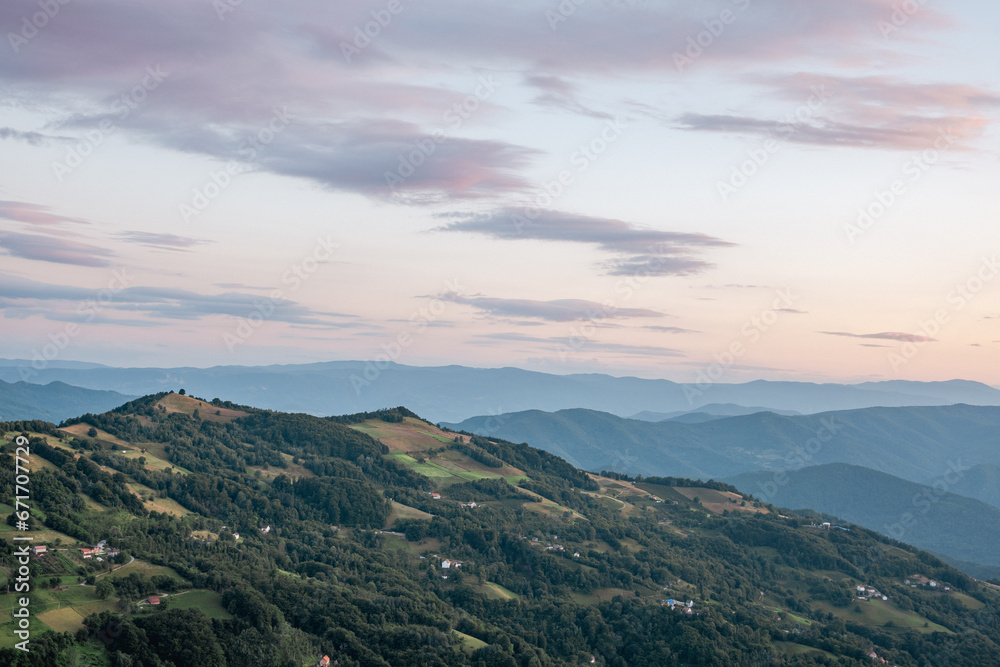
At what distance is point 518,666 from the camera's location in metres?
93.4

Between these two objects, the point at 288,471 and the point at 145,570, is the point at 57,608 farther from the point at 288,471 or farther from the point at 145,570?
the point at 288,471

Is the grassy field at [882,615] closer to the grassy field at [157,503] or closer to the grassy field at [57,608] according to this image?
the grassy field at [157,503]

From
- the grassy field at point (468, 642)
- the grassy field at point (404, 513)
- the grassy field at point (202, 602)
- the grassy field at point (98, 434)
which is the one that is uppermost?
the grassy field at point (98, 434)

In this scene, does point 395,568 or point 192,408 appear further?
point 192,408

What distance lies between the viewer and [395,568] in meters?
128

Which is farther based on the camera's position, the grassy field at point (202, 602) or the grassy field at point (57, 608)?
the grassy field at point (202, 602)

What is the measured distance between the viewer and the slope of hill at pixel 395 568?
86.2m

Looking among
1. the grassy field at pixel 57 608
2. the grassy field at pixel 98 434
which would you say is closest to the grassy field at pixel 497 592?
the grassy field at pixel 57 608

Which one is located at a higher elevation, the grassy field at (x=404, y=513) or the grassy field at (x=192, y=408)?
the grassy field at (x=192, y=408)

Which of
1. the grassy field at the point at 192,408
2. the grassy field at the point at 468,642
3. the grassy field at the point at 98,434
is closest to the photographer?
the grassy field at the point at 468,642

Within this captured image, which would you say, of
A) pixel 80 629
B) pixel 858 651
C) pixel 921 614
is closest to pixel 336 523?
pixel 80 629

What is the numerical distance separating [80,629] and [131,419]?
9817 cm

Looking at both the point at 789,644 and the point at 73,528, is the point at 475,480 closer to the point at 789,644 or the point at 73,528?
the point at 789,644

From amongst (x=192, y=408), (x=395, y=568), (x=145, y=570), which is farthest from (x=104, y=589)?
(x=192, y=408)
